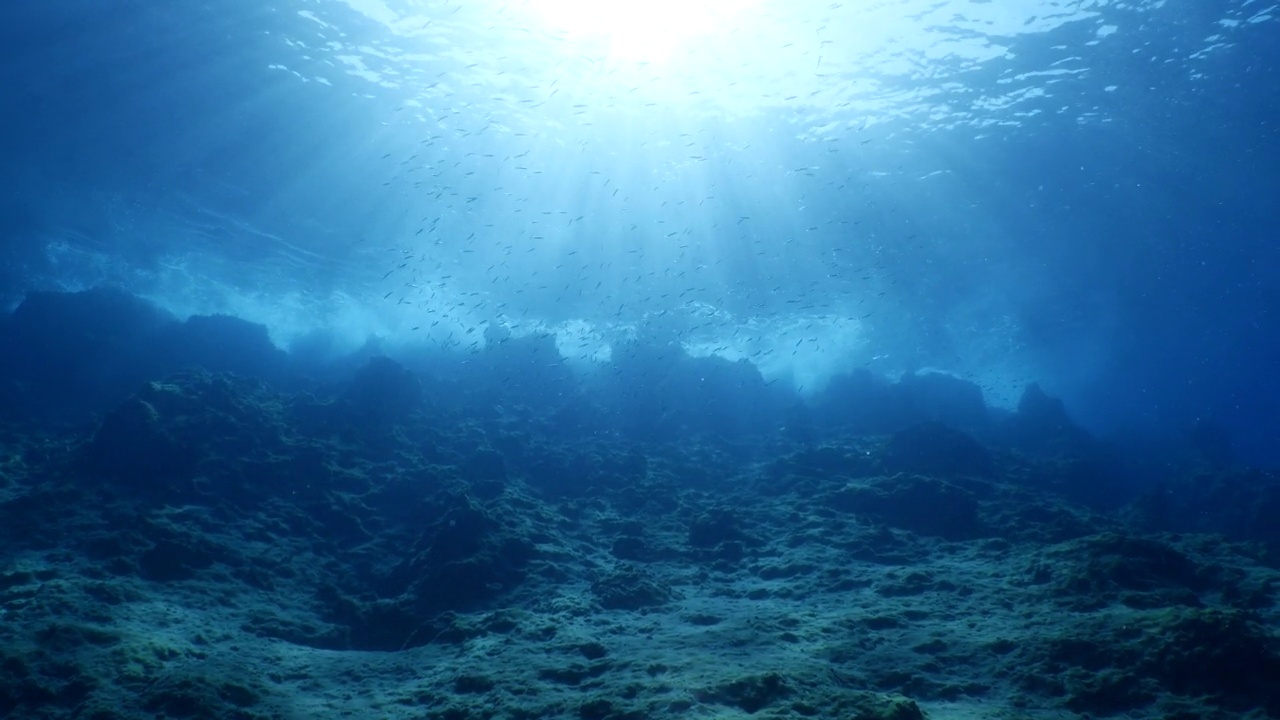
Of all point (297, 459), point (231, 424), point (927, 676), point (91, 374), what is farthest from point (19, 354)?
point (927, 676)

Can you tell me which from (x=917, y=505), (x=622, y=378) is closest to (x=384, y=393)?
(x=622, y=378)

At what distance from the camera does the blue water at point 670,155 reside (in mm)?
17391

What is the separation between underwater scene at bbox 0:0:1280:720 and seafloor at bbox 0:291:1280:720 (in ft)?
0.28

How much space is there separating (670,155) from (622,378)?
9.93 meters

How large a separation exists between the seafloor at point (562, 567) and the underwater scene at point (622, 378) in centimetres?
9

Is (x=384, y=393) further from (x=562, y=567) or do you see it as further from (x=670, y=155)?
(x=670, y=155)

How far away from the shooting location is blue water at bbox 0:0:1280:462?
1739 centimetres

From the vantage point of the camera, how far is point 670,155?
75.7ft

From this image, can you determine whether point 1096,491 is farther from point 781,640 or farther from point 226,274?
point 226,274

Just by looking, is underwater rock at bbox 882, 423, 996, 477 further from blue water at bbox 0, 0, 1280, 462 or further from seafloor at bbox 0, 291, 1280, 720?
blue water at bbox 0, 0, 1280, 462

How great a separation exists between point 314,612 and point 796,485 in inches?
458

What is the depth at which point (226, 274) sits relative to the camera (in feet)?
137

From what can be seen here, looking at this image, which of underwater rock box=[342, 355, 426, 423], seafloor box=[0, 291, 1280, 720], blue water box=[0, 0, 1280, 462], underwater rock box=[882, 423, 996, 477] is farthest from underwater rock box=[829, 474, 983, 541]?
underwater rock box=[342, 355, 426, 423]

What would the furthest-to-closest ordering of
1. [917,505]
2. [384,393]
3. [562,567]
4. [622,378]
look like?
1. [622,378]
2. [384,393]
3. [917,505]
4. [562,567]
